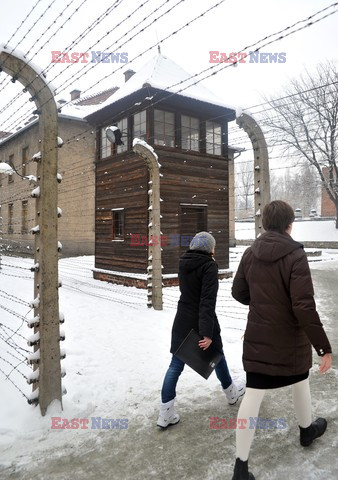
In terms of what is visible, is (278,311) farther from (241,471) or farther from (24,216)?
(24,216)

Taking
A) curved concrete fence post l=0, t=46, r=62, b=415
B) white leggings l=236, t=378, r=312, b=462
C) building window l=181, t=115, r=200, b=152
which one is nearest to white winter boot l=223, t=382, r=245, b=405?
white leggings l=236, t=378, r=312, b=462

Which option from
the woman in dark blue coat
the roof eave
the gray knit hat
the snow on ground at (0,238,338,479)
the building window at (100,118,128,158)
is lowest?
the snow on ground at (0,238,338,479)

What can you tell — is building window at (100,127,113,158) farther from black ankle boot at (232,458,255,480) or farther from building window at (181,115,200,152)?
black ankle boot at (232,458,255,480)

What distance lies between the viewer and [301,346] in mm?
2342

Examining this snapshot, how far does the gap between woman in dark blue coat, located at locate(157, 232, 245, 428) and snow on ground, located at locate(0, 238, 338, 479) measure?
36 cm

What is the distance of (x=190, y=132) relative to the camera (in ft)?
40.4

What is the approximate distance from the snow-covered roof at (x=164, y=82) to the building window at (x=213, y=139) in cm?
89

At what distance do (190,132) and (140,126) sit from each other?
6.30 ft

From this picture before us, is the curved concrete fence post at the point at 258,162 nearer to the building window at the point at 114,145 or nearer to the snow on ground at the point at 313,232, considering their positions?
the building window at the point at 114,145

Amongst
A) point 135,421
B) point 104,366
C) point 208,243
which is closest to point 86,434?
point 135,421

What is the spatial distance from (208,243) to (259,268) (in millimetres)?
804

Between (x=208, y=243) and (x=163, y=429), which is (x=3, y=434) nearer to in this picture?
(x=163, y=429)

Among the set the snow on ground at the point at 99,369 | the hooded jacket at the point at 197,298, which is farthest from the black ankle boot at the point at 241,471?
the snow on ground at the point at 99,369

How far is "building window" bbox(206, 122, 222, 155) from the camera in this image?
12745mm
